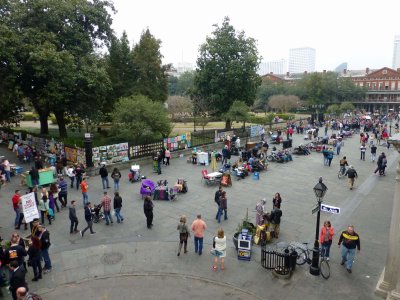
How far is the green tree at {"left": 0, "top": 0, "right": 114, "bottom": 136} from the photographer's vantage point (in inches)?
952

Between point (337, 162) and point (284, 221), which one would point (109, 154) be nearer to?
point (284, 221)

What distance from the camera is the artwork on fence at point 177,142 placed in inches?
1062

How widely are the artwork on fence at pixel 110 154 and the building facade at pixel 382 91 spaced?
284ft

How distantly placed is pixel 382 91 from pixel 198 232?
101 m

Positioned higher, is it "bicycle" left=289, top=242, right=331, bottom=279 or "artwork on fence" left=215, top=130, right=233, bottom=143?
"artwork on fence" left=215, top=130, right=233, bottom=143

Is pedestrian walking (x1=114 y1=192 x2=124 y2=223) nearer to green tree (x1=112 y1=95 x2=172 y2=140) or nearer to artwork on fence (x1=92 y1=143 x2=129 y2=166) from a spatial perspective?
artwork on fence (x1=92 y1=143 x2=129 y2=166)

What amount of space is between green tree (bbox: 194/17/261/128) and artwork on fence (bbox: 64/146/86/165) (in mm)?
18831

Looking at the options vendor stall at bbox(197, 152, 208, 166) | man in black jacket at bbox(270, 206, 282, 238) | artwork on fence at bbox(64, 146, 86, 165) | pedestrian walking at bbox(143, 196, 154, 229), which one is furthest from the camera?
vendor stall at bbox(197, 152, 208, 166)

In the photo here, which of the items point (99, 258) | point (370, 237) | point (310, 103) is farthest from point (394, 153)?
point (310, 103)

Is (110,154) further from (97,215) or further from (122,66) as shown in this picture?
(122,66)

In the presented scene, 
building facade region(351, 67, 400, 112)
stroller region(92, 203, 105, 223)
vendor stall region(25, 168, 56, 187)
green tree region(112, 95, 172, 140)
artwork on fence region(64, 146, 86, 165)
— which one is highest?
building facade region(351, 67, 400, 112)

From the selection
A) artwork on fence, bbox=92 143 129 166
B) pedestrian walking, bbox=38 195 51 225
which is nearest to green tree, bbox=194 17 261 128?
artwork on fence, bbox=92 143 129 166

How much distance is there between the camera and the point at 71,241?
481 inches

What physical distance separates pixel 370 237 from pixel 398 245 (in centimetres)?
469
